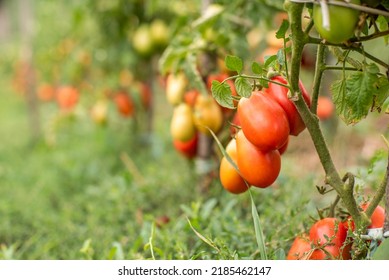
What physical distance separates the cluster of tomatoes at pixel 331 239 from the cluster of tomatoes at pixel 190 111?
0.70 m

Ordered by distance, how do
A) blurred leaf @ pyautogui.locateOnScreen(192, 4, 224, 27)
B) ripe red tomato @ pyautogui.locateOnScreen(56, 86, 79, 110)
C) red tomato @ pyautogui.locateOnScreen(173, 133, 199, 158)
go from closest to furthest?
blurred leaf @ pyautogui.locateOnScreen(192, 4, 224, 27) < red tomato @ pyautogui.locateOnScreen(173, 133, 199, 158) < ripe red tomato @ pyautogui.locateOnScreen(56, 86, 79, 110)

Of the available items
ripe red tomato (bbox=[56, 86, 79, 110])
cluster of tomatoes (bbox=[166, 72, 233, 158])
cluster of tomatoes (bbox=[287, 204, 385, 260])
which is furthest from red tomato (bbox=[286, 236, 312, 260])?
ripe red tomato (bbox=[56, 86, 79, 110])

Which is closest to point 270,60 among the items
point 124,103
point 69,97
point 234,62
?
point 234,62

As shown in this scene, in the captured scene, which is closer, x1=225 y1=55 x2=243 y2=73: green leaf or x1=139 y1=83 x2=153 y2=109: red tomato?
x1=225 y1=55 x2=243 y2=73: green leaf

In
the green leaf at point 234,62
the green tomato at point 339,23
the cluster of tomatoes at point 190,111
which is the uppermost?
the green tomato at point 339,23

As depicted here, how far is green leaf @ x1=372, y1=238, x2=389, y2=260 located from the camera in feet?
3.20

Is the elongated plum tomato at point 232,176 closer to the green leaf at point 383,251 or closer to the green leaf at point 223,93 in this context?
the green leaf at point 223,93

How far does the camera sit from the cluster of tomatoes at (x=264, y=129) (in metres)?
1.03

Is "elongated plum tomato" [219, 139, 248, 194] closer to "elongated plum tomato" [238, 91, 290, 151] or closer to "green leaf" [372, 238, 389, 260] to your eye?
"elongated plum tomato" [238, 91, 290, 151]

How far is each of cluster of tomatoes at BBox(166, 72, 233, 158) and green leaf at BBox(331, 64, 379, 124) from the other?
73 centimetres

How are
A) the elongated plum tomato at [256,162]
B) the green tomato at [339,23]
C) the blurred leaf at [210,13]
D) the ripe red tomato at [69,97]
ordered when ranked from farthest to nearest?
the ripe red tomato at [69,97], the blurred leaf at [210,13], the elongated plum tomato at [256,162], the green tomato at [339,23]

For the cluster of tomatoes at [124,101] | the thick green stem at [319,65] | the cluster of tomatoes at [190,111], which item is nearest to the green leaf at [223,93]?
the thick green stem at [319,65]

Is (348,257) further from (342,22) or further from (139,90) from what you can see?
(139,90)
